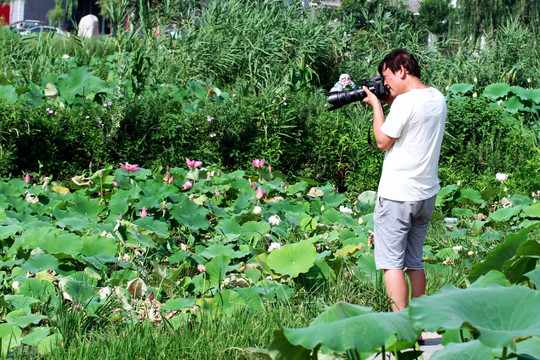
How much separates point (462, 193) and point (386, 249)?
301cm

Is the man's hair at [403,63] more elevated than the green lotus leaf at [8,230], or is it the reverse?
the man's hair at [403,63]

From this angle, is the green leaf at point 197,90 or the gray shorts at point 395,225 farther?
the green leaf at point 197,90

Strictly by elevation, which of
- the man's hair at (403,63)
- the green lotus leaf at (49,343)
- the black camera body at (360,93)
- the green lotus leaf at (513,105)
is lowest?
the green lotus leaf at (49,343)

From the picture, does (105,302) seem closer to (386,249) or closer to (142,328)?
(142,328)

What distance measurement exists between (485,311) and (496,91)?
729cm

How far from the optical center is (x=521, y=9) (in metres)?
14.4

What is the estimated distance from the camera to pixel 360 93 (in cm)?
368

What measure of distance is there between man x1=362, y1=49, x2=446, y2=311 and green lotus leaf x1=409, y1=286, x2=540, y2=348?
1.76 m

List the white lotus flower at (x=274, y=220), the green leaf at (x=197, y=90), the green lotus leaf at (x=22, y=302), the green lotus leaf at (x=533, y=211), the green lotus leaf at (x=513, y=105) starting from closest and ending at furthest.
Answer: the green lotus leaf at (x=22, y=302) → the white lotus flower at (x=274, y=220) → the green lotus leaf at (x=533, y=211) → the green leaf at (x=197, y=90) → the green lotus leaf at (x=513, y=105)

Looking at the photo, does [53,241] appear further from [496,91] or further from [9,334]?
[496,91]

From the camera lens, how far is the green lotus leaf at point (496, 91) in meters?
8.22

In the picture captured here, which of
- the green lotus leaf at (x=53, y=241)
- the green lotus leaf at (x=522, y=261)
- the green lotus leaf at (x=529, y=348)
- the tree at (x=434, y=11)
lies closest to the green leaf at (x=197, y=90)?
the green lotus leaf at (x=53, y=241)

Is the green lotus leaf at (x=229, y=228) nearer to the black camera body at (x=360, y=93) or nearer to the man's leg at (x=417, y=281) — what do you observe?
the black camera body at (x=360, y=93)

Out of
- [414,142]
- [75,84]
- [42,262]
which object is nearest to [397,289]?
[414,142]
